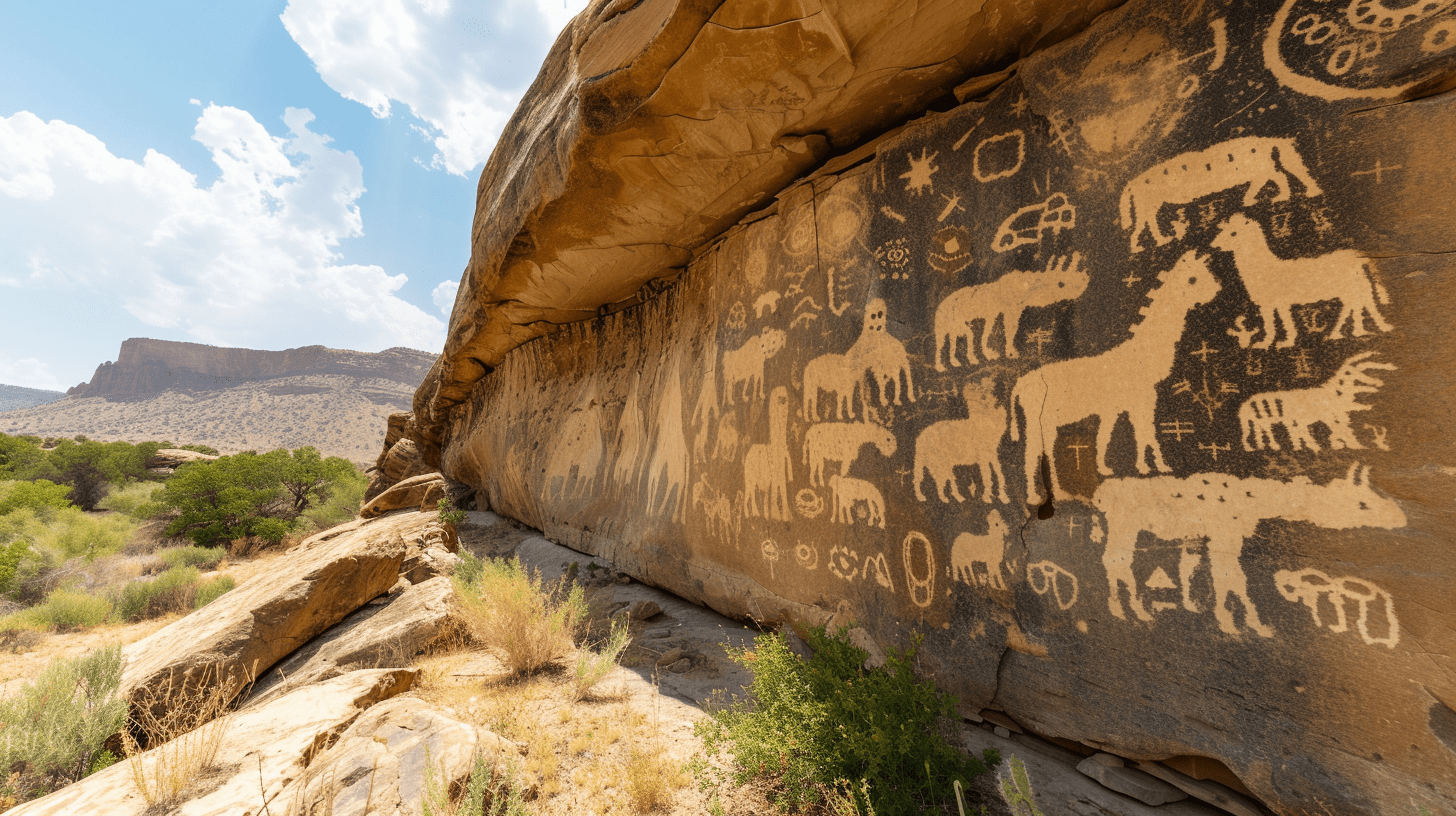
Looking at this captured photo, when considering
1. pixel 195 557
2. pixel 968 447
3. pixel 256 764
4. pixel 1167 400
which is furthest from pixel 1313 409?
pixel 195 557

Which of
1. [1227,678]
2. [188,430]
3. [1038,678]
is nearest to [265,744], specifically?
[1038,678]

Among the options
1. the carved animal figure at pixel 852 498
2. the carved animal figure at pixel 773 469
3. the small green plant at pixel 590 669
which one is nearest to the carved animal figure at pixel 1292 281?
the carved animal figure at pixel 852 498

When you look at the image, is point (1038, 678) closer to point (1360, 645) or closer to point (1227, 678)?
point (1227, 678)

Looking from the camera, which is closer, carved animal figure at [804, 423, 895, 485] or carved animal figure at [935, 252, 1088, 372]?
carved animal figure at [935, 252, 1088, 372]

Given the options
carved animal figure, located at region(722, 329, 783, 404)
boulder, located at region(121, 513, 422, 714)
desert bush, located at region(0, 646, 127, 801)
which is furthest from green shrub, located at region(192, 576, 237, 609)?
carved animal figure, located at region(722, 329, 783, 404)

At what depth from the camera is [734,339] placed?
3.89 meters

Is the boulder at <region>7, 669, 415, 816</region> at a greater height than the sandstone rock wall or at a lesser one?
lesser

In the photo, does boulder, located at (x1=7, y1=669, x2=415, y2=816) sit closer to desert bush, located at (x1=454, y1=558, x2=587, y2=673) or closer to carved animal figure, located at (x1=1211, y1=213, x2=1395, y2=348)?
desert bush, located at (x1=454, y1=558, x2=587, y2=673)

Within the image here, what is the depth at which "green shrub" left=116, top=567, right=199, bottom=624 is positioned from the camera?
6.64 meters

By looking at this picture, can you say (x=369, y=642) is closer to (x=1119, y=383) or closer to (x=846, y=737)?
(x=846, y=737)

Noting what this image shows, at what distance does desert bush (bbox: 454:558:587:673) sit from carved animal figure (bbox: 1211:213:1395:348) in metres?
3.58

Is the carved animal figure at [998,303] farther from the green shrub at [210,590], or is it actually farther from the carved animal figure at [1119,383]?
the green shrub at [210,590]

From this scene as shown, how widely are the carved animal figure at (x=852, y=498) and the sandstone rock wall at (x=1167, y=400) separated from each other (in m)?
0.02

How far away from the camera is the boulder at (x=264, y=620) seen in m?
3.18
